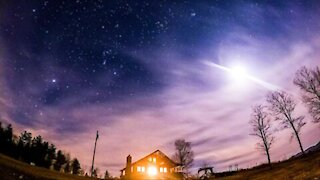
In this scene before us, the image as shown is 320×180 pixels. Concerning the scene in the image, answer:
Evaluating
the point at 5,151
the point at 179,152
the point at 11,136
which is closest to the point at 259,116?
the point at 179,152

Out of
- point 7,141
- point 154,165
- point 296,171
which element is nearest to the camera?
point 296,171

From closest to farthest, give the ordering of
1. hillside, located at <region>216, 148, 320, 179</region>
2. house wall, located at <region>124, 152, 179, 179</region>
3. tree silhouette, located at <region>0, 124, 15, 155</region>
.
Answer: hillside, located at <region>216, 148, 320, 179</region> < house wall, located at <region>124, 152, 179, 179</region> < tree silhouette, located at <region>0, 124, 15, 155</region>

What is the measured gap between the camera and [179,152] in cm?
9112

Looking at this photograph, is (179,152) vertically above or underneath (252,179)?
above

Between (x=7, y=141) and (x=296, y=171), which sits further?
(x=7, y=141)

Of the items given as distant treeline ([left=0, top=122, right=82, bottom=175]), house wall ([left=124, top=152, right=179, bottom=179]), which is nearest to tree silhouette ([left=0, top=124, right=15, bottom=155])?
distant treeline ([left=0, top=122, right=82, bottom=175])

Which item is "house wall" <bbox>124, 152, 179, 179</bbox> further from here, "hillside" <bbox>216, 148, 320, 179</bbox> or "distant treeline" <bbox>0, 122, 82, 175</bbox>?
"distant treeline" <bbox>0, 122, 82, 175</bbox>

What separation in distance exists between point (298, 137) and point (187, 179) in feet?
79.5

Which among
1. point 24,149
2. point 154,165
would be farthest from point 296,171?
point 24,149

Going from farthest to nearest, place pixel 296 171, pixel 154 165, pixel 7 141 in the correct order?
pixel 7 141, pixel 154 165, pixel 296 171

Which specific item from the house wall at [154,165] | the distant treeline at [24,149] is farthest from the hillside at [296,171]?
the distant treeline at [24,149]

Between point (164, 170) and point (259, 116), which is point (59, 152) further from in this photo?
point (259, 116)

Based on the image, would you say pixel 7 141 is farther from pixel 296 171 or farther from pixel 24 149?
pixel 296 171

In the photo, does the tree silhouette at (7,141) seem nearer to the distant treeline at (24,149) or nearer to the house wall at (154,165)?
the distant treeline at (24,149)
